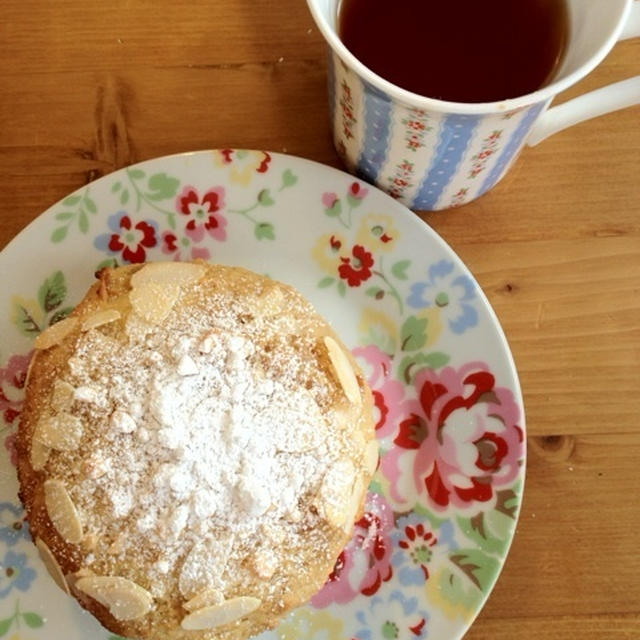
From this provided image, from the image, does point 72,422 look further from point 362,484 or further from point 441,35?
point 441,35

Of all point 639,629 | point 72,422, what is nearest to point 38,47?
point 72,422

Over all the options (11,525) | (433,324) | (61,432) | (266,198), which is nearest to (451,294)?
(433,324)

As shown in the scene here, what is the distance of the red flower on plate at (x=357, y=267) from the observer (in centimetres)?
100

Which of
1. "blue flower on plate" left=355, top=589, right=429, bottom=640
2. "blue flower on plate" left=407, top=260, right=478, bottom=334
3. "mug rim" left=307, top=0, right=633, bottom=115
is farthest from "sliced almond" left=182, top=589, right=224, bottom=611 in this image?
"mug rim" left=307, top=0, right=633, bottom=115

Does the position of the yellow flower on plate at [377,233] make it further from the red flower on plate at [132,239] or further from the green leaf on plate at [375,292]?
the red flower on plate at [132,239]

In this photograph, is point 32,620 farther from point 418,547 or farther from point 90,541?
point 418,547

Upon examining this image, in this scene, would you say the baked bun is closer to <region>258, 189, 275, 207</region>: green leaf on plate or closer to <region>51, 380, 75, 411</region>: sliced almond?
<region>51, 380, 75, 411</region>: sliced almond

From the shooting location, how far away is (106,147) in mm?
1057

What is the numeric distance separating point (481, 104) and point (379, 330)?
1.15 ft

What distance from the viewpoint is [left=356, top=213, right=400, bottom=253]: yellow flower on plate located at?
98cm

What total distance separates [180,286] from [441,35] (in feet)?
1.29

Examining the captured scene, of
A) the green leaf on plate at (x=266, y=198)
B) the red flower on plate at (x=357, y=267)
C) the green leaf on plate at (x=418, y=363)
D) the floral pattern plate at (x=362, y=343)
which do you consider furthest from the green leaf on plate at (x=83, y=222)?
the green leaf on plate at (x=418, y=363)

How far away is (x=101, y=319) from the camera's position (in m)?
0.87

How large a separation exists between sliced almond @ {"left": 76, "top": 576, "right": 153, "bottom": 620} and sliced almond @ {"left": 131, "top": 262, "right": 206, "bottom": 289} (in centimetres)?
31
